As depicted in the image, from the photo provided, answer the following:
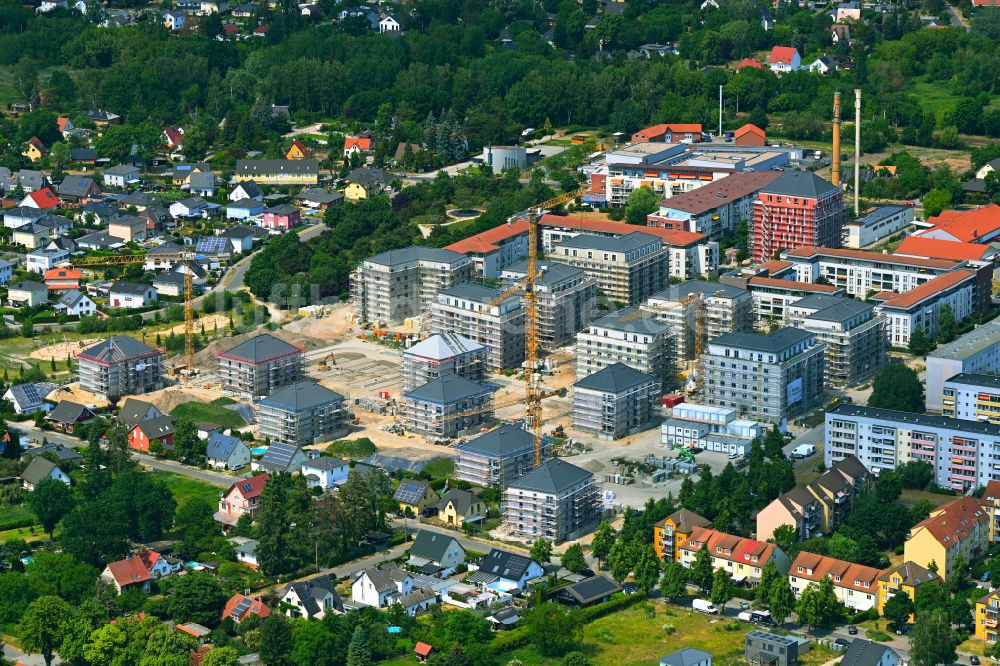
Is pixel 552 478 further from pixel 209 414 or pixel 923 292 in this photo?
pixel 923 292

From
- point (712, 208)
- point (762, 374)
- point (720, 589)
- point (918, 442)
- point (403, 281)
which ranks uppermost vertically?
point (712, 208)

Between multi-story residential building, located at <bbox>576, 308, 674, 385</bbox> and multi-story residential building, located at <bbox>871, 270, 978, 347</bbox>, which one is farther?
multi-story residential building, located at <bbox>871, 270, 978, 347</bbox>

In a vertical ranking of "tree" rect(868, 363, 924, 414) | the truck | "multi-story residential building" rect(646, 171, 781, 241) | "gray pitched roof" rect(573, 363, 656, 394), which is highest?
"multi-story residential building" rect(646, 171, 781, 241)

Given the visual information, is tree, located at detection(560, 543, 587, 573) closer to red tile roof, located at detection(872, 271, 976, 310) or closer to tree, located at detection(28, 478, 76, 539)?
tree, located at detection(28, 478, 76, 539)

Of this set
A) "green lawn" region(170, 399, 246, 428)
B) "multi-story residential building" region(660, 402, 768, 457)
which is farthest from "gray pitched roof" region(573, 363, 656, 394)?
"green lawn" region(170, 399, 246, 428)

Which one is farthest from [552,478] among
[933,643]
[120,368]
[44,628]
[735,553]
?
[120,368]

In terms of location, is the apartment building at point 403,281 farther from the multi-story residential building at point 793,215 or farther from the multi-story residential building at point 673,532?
the multi-story residential building at point 673,532
